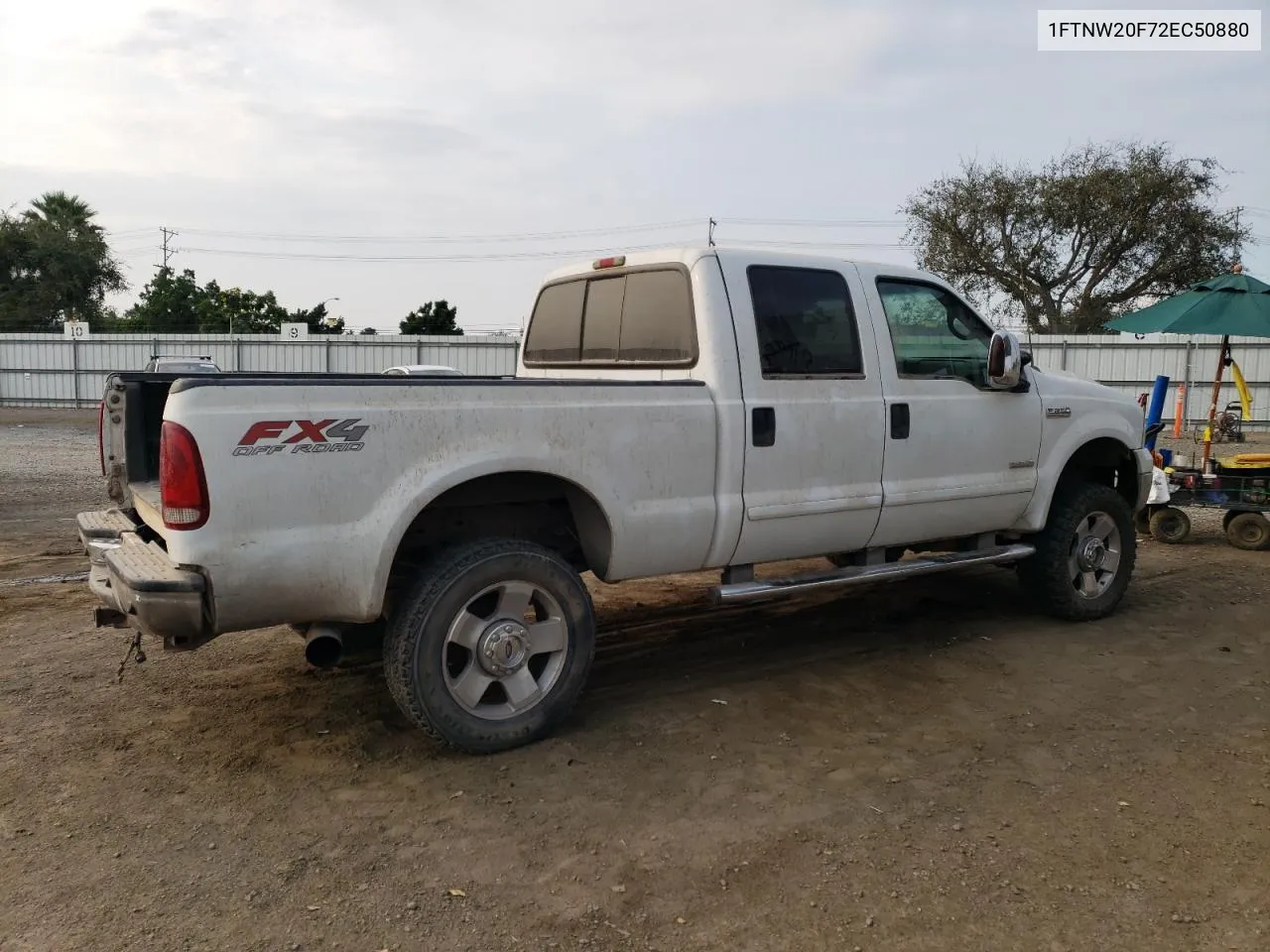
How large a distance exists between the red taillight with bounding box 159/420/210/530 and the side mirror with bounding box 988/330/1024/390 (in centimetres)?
391

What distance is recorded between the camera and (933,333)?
17.8ft

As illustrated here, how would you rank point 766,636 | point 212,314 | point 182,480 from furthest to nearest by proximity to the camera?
point 212,314 < point 766,636 < point 182,480

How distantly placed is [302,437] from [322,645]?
84 cm

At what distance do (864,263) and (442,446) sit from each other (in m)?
2.63

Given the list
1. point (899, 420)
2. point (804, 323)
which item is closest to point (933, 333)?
point (899, 420)

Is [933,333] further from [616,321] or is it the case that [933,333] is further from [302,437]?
[302,437]

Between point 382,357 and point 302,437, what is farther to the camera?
point 382,357

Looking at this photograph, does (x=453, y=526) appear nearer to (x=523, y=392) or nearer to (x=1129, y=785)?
(x=523, y=392)

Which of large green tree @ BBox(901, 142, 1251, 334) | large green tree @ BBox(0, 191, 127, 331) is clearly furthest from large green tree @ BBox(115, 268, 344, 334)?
large green tree @ BBox(901, 142, 1251, 334)

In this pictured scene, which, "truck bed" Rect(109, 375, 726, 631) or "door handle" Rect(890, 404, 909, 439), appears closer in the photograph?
"truck bed" Rect(109, 375, 726, 631)

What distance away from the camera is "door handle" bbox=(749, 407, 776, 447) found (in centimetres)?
458

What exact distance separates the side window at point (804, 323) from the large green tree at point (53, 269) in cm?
4489

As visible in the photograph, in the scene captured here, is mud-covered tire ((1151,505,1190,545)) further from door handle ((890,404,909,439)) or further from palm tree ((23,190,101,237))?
palm tree ((23,190,101,237))

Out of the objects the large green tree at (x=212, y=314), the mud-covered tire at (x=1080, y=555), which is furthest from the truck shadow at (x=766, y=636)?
the large green tree at (x=212, y=314)
